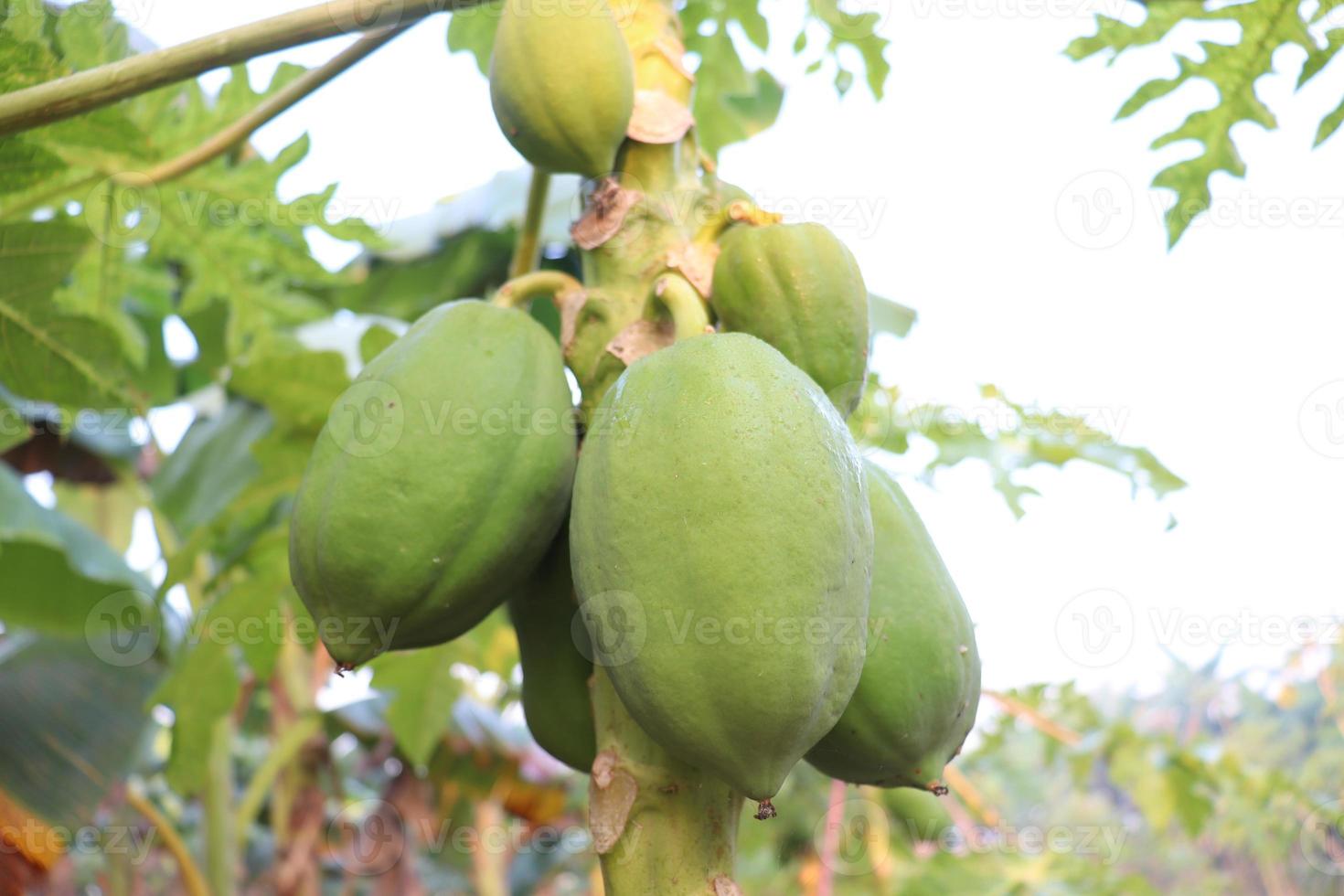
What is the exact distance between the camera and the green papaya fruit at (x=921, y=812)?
139 inches

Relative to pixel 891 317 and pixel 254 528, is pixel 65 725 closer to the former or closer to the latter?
pixel 254 528

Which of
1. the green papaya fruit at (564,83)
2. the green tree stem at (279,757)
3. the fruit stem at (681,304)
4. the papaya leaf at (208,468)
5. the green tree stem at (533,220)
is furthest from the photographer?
the green tree stem at (279,757)

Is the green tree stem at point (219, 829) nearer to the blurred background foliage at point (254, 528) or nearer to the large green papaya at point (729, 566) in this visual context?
the blurred background foliage at point (254, 528)

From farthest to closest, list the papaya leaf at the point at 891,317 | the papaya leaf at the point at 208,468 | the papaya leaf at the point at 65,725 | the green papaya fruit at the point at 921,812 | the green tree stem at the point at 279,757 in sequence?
the green tree stem at the point at 279,757 < the green papaya fruit at the point at 921,812 < the papaya leaf at the point at 891,317 < the papaya leaf at the point at 208,468 < the papaya leaf at the point at 65,725

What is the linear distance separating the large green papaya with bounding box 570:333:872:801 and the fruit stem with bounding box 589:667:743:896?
10cm

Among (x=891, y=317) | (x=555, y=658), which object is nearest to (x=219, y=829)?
(x=891, y=317)

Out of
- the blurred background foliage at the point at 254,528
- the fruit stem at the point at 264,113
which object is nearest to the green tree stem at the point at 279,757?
the blurred background foliage at the point at 254,528

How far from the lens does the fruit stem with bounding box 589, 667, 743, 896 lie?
3.63 feet

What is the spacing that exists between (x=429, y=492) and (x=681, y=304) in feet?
1.20

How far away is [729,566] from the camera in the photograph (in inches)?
38.7

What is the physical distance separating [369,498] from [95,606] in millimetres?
2281

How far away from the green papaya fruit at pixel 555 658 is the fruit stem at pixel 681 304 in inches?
11.3

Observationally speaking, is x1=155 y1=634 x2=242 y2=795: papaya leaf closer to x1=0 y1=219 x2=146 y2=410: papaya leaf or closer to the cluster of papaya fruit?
x1=0 y1=219 x2=146 y2=410: papaya leaf

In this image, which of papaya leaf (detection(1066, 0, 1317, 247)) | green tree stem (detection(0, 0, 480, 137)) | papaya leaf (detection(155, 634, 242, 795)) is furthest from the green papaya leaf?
papaya leaf (detection(1066, 0, 1317, 247))
